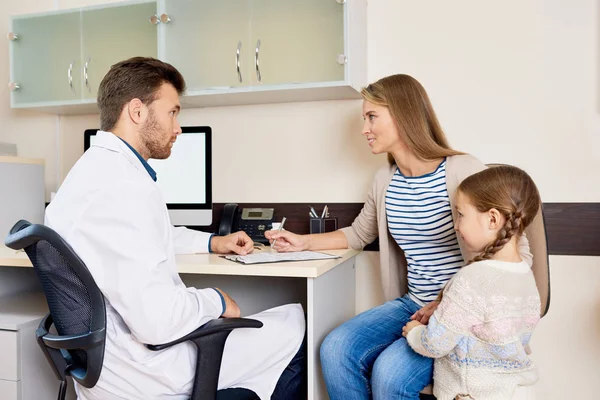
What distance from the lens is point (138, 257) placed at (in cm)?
126

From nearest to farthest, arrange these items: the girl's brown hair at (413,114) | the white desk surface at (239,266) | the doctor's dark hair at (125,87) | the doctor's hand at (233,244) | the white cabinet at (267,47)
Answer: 1. the doctor's dark hair at (125,87)
2. the white desk surface at (239,266)
3. the girl's brown hair at (413,114)
4. the doctor's hand at (233,244)
5. the white cabinet at (267,47)

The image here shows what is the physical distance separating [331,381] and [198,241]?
694 mm

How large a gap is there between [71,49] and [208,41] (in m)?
0.67

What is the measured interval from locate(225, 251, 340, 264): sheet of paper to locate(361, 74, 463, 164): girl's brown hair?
1.55 ft

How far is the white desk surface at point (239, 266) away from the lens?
5.44ft

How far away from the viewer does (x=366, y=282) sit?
2.35m

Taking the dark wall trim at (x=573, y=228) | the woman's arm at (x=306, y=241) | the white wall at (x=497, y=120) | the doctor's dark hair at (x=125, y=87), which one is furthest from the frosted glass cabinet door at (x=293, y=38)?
the dark wall trim at (x=573, y=228)

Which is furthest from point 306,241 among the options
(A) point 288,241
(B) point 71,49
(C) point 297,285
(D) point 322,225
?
(B) point 71,49

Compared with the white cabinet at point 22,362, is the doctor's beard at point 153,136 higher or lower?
higher

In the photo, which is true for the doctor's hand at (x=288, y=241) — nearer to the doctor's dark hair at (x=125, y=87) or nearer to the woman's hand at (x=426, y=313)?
the woman's hand at (x=426, y=313)

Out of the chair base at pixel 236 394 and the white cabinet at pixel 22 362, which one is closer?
the chair base at pixel 236 394

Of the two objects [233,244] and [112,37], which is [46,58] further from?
[233,244]

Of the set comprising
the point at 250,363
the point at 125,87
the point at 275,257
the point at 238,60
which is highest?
the point at 238,60

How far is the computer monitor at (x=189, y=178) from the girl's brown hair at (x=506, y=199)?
1.19 metres
